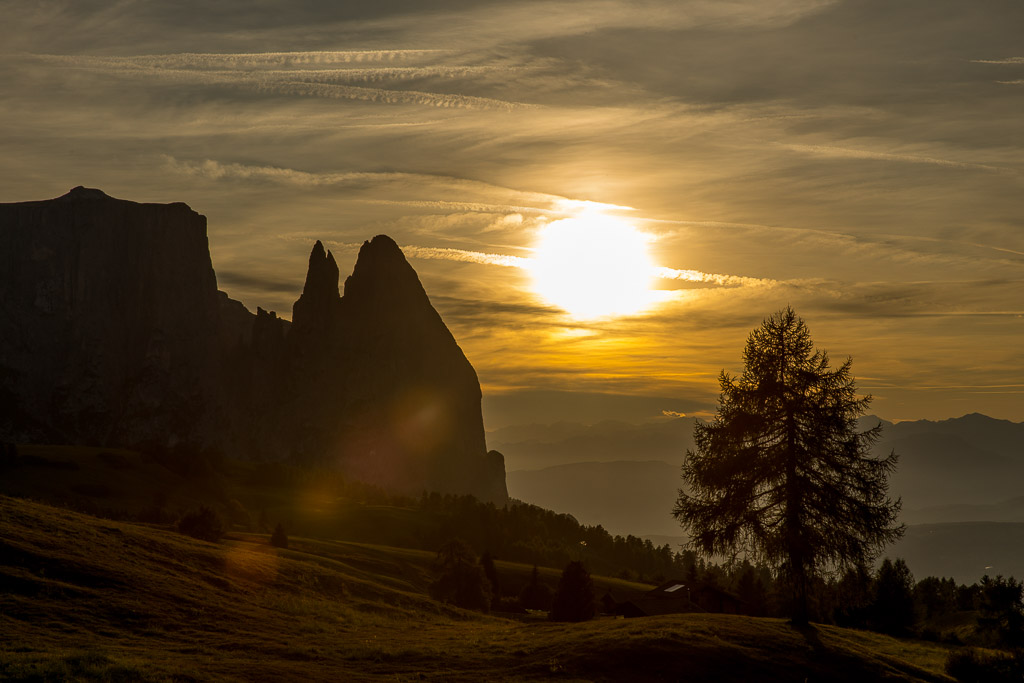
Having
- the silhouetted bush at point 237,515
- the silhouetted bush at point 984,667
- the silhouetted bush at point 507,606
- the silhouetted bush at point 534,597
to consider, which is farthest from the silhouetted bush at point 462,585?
the silhouetted bush at point 237,515

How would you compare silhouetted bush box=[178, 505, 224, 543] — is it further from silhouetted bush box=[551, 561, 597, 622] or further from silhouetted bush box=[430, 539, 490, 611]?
silhouetted bush box=[551, 561, 597, 622]

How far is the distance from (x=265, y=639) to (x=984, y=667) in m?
30.5

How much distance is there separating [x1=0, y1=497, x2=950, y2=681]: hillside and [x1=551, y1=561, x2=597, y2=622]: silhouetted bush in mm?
23612

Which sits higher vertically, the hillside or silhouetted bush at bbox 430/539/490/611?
the hillside

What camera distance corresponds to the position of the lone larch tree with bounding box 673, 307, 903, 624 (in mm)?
35656

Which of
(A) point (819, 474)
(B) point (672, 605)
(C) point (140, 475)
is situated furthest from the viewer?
(C) point (140, 475)

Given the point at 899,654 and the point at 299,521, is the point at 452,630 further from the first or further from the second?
the point at 299,521

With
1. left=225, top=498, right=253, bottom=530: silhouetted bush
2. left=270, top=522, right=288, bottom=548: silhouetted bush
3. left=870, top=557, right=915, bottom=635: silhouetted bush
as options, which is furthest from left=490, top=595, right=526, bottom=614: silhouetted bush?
left=225, top=498, right=253, bottom=530: silhouetted bush

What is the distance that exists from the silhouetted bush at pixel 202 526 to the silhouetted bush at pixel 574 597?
95.5 feet

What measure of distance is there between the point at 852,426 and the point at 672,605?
5035cm

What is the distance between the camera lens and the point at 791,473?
36031 mm

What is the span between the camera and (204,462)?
169500 millimetres

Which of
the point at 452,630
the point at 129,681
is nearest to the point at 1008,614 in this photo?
the point at 452,630

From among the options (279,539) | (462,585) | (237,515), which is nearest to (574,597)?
(462,585)
